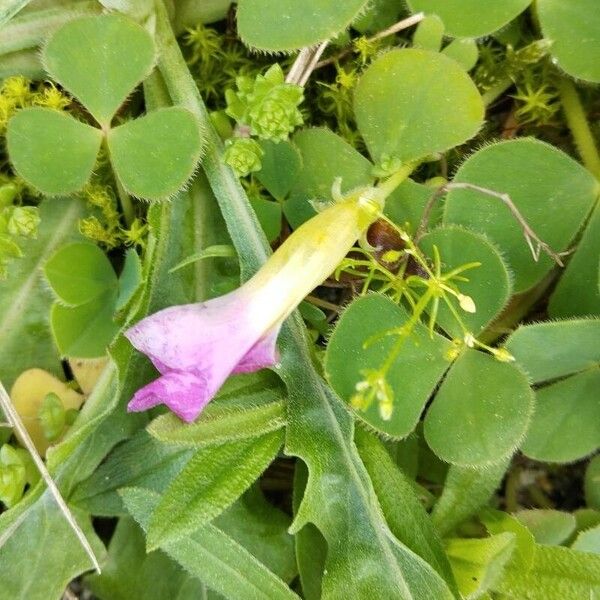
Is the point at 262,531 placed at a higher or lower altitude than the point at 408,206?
lower

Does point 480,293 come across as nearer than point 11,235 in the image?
Yes

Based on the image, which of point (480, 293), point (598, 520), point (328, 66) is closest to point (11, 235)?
point (328, 66)

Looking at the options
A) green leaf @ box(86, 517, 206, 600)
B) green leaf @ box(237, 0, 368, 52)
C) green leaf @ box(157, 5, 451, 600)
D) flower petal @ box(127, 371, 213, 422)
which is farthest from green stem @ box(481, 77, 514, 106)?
green leaf @ box(86, 517, 206, 600)

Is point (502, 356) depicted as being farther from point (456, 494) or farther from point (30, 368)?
point (30, 368)

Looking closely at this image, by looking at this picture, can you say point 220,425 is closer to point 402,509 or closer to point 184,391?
point 184,391

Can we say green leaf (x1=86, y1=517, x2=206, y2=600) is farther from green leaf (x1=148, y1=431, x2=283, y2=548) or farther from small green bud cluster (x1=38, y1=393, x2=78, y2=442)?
green leaf (x1=148, y1=431, x2=283, y2=548)

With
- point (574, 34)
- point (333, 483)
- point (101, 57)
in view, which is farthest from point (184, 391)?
point (574, 34)
